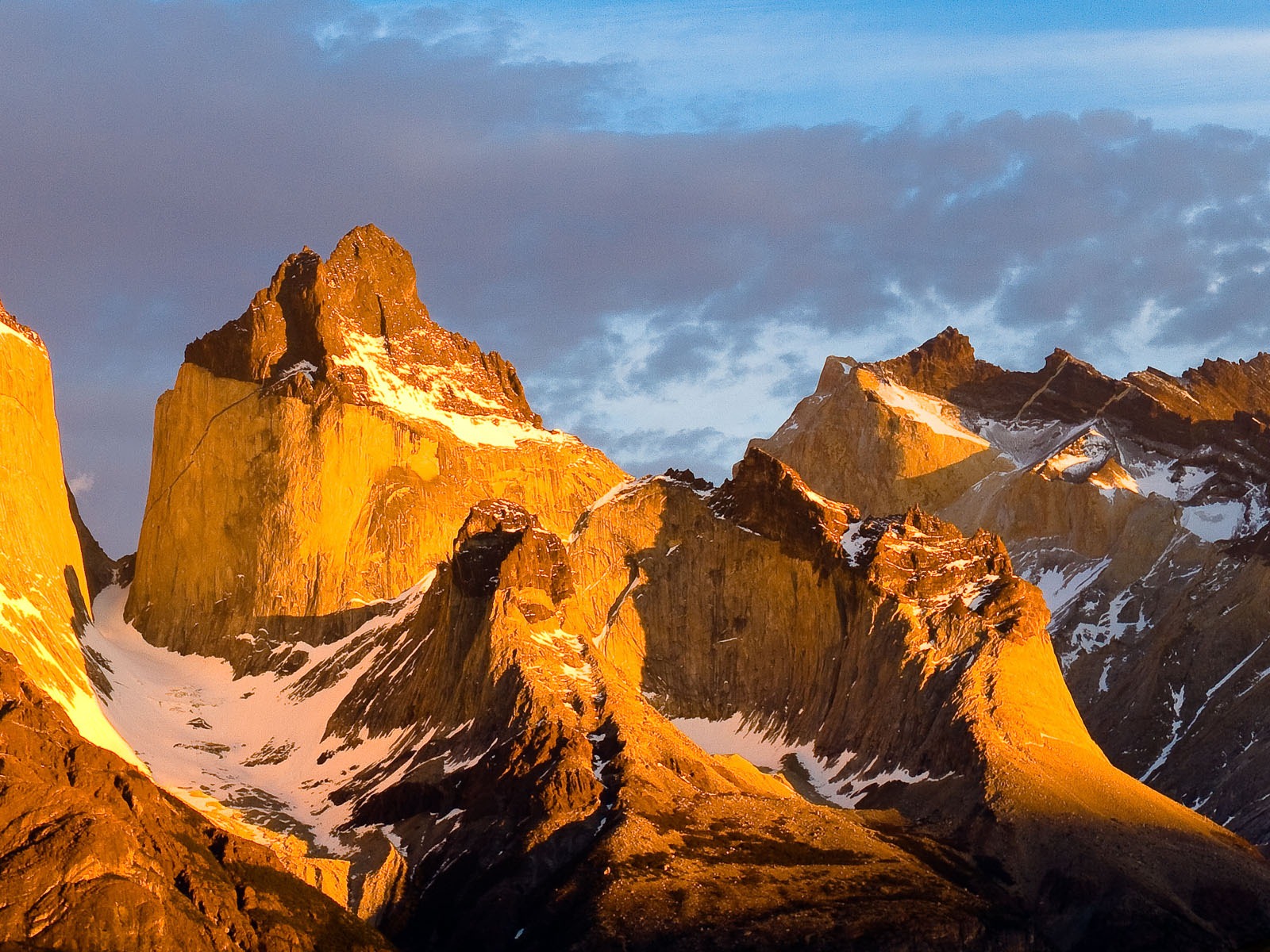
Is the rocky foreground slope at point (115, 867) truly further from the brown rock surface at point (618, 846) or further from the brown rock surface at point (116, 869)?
the brown rock surface at point (618, 846)

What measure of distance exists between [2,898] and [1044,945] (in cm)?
6927

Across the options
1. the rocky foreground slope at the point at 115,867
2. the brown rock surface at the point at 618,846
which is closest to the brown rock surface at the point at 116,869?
the rocky foreground slope at the point at 115,867

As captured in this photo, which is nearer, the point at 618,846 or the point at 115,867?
the point at 115,867

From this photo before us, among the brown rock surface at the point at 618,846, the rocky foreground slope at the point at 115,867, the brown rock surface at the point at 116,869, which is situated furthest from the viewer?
the brown rock surface at the point at 618,846

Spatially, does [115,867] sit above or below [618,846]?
below

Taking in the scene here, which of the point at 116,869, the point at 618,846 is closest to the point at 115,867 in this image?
the point at 116,869

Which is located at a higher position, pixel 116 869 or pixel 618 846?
pixel 618 846

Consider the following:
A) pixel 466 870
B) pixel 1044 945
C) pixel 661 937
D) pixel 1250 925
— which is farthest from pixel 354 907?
pixel 1250 925

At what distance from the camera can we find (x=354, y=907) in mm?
170375

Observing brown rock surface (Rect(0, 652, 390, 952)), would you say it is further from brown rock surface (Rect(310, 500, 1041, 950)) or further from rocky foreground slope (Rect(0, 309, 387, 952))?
brown rock surface (Rect(310, 500, 1041, 950))

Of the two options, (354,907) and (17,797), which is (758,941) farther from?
(17,797)

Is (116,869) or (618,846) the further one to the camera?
(618,846)

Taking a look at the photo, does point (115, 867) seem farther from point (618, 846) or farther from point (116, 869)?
Result: point (618, 846)

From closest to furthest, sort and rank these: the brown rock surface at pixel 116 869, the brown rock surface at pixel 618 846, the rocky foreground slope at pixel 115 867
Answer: the brown rock surface at pixel 116 869 < the rocky foreground slope at pixel 115 867 < the brown rock surface at pixel 618 846
